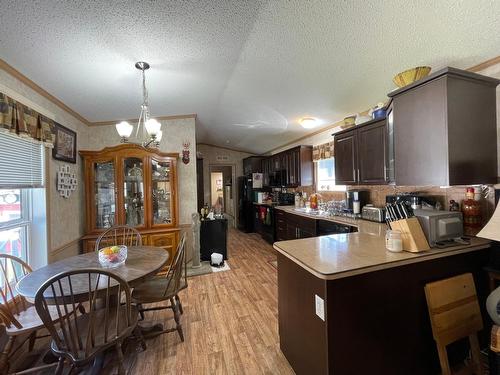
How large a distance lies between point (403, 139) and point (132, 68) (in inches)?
99.6

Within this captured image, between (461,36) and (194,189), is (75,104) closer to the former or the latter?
(194,189)

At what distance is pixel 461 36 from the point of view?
1506mm

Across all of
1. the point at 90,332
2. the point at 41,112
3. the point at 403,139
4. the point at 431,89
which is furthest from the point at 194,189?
the point at 431,89

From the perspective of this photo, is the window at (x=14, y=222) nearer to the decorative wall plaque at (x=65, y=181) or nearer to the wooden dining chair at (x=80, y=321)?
the decorative wall plaque at (x=65, y=181)

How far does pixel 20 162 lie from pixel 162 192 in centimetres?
166

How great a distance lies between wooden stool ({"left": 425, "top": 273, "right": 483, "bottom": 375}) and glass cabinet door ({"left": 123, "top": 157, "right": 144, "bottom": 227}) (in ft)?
11.2

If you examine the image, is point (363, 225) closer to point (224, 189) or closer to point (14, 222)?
point (14, 222)

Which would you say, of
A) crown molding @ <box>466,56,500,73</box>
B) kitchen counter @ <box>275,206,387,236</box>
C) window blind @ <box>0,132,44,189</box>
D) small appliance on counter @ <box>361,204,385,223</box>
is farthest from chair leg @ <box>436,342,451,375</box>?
window blind @ <box>0,132,44,189</box>

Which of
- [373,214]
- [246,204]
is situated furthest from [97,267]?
[246,204]

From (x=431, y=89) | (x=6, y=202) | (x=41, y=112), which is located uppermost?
(x=41, y=112)

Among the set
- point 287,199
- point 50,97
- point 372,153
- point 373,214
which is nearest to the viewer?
point 50,97

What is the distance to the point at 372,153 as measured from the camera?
2.54 metres

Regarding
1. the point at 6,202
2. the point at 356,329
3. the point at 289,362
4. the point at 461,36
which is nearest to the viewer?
the point at 356,329

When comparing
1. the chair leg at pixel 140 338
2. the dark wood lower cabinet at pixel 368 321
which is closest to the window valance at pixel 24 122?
the chair leg at pixel 140 338
